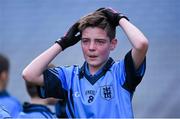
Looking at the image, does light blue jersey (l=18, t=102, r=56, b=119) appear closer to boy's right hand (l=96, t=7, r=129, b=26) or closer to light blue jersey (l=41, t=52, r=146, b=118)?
light blue jersey (l=41, t=52, r=146, b=118)

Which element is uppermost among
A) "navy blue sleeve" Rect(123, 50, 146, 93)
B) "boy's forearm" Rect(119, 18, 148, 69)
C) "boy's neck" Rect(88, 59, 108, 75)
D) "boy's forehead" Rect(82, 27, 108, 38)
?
"boy's forehead" Rect(82, 27, 108, 38)

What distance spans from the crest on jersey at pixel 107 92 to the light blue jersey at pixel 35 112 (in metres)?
0.27

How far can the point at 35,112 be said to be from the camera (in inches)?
84.2

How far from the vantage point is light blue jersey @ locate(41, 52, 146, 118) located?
6.42 feet

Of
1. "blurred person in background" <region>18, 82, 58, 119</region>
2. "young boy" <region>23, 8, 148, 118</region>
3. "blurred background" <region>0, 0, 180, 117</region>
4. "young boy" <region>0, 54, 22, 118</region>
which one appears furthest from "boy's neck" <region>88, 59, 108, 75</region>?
"blurred background" <region>0, 0, 180, 117</region>

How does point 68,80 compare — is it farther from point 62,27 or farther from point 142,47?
point 62,27

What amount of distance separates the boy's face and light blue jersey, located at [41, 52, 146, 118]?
40 millimetres

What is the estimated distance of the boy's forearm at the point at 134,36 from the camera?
1.98 metres

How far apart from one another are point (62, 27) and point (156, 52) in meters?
0.55

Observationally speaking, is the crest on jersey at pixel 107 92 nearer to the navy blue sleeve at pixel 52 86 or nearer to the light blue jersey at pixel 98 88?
the light blue jersey at pixel 98 88

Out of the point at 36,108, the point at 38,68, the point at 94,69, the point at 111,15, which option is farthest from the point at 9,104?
the point at 111,15

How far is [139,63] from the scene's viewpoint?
2.00 metres

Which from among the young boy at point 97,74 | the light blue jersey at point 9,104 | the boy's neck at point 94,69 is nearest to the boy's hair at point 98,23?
the young boy at point 97,74

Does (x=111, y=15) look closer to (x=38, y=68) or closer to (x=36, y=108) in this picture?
(x=38, y=68)
